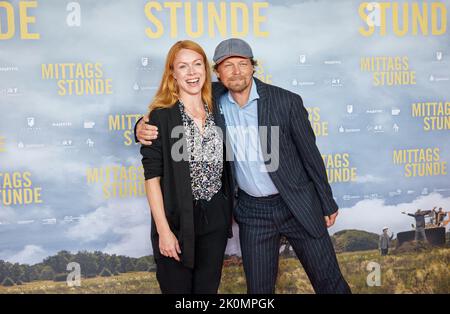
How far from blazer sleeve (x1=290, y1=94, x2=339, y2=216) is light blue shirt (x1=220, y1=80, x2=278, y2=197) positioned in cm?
16

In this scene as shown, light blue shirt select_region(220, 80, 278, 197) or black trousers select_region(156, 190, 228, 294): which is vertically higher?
light blue shirt select_region(220, 80, 278, 197)

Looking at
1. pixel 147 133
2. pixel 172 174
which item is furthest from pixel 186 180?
pixel 147 133

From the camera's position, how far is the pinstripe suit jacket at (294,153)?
7.15ft

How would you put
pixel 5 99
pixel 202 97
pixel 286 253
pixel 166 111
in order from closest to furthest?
1. pixel 166 111
2. pixel 202 97
3. pixel 5 99
4. pixel 286 253

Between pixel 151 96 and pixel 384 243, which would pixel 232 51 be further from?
pixel 384 243

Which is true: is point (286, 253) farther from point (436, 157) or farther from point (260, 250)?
point (436, 157)

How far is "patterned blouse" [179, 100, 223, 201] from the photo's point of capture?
2027mm

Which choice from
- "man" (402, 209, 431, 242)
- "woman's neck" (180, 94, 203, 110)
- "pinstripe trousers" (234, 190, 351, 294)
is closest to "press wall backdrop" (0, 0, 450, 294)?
"man" (402, 209, 431, 242)

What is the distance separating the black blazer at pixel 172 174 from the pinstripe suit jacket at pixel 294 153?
240 mm

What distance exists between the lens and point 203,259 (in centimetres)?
211

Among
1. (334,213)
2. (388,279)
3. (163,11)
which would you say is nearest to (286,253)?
(388,279)

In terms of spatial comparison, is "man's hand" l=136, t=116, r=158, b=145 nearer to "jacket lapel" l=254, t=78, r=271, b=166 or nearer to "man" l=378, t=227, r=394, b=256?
"jacket lapel" l=254, t=78, r=271, b=166

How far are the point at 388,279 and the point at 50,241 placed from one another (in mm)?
1942
